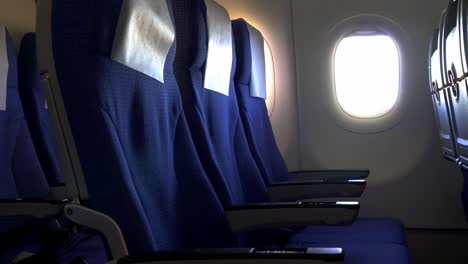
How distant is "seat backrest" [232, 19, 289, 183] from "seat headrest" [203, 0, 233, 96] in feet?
1.45

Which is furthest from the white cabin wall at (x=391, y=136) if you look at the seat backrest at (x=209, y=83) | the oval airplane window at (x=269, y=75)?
the seat backrest at (x=209, y=83)

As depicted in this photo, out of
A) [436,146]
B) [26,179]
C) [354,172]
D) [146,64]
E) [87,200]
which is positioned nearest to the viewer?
[87,200]

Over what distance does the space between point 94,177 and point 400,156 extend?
2.36 m

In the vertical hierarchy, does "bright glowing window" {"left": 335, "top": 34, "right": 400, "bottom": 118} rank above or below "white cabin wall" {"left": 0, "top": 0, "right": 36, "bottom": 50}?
below

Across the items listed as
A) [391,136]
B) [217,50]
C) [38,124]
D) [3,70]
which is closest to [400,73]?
[391,136]

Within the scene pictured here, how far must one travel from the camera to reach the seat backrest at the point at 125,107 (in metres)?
1.05

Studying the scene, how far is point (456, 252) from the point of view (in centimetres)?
300

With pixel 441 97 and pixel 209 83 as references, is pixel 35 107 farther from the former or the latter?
pixel 441 97

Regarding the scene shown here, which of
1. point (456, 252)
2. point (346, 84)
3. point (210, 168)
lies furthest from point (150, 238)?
point (456, 252)

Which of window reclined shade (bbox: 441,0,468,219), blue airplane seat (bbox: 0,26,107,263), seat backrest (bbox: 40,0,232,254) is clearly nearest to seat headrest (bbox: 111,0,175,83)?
seat backrest (bbox: 40,0,232,254)

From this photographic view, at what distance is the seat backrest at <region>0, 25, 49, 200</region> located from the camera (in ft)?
7.13

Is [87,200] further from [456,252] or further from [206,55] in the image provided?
[456,252]

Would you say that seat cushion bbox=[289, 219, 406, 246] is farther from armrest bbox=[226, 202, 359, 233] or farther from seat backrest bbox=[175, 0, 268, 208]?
armrest bbox=[226, 202, 359, 233]

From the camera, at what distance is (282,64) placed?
3.18 meters
